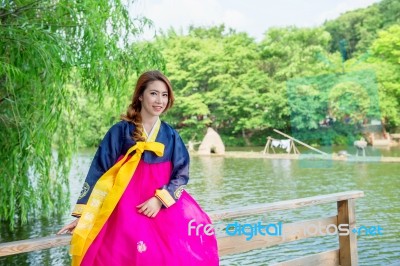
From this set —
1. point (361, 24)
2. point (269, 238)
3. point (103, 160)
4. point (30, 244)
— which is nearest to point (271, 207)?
point (269, 238)

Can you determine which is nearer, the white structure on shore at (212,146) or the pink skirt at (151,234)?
the pink skirt at (151,234)

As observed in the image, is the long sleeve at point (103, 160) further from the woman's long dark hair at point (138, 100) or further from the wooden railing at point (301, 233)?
the wooden railing at point (301, 233)

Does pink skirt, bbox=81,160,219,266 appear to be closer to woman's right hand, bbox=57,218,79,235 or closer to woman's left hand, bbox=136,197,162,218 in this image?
woman's left hand, bbox=136,197,162,218

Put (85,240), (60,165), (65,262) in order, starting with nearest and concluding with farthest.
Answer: (85,240), (65,262), (60,165)

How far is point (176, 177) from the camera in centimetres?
152

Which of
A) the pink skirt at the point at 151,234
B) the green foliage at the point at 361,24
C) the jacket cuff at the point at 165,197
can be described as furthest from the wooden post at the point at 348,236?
the green foliage at the point at 361,24

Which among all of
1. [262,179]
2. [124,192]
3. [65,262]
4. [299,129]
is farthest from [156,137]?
[299,129]

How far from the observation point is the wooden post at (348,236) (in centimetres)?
233

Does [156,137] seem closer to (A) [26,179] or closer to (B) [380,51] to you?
(A) [26,179]

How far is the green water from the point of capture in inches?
177

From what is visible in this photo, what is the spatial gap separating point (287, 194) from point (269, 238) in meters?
5.74

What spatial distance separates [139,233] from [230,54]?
17.9 m

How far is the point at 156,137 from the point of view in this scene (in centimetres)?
154

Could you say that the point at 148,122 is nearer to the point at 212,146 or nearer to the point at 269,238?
the point at 269,238
